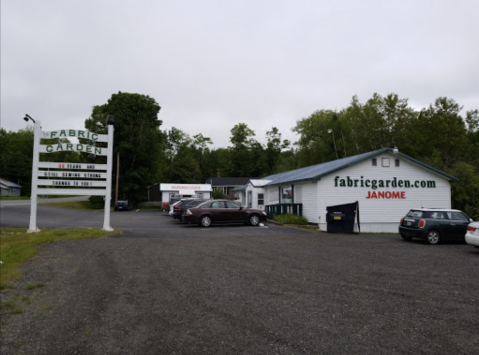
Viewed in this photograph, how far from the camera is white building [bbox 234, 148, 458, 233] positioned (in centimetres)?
2058

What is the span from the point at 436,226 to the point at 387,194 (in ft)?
23.6

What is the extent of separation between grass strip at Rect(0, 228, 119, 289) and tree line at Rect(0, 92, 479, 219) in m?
23.0

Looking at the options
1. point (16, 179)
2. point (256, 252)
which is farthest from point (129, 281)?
point (16, 179)

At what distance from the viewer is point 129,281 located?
7465 mm

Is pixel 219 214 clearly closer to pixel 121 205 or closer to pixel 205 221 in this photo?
pixel 205 221

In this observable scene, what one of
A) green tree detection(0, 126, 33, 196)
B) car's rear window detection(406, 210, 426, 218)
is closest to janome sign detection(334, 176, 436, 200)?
car's rear window detection(406, 210, 426, 218)

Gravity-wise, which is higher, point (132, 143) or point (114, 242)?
point (132, 143)

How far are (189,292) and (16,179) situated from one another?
8641 cm

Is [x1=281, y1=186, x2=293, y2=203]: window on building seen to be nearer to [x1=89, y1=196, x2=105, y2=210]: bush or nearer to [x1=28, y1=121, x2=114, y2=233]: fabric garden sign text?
[x1=28, y1=121, x2=114, y2=233]: fabric garden sign text

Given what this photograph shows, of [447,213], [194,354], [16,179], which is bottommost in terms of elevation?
[194,354]

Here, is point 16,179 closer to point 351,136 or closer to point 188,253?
point 351,136

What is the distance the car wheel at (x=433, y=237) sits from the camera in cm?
1440

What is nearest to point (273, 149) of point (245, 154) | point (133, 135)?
point (245, 154)

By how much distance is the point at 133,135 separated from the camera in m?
52.0
